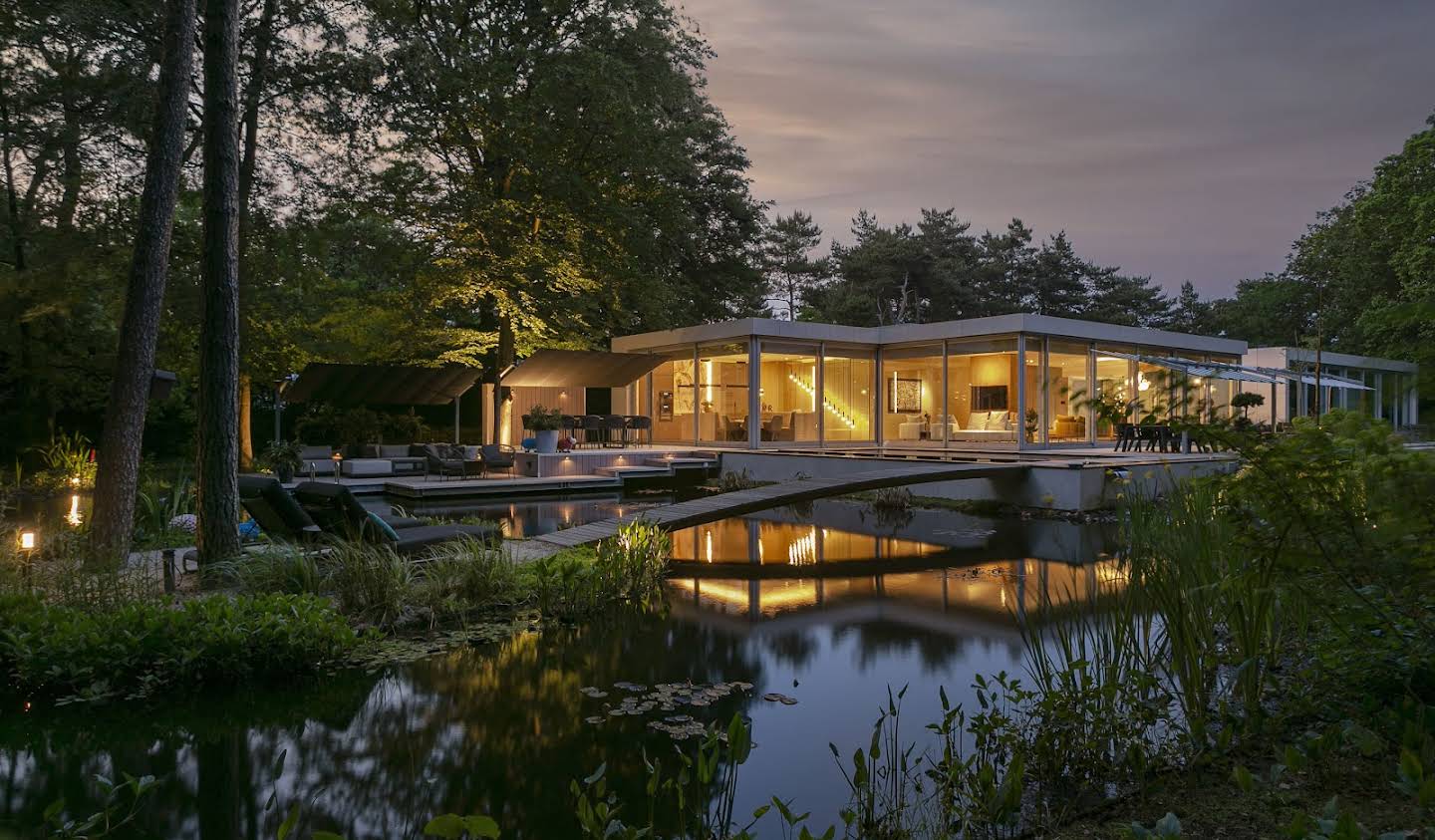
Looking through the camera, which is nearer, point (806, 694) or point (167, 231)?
point (806, 694)

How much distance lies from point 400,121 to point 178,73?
7987 mm

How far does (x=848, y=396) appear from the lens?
2034 centimetres

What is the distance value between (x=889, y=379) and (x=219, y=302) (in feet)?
53.5

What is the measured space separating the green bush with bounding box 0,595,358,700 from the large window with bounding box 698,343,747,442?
49.8ft

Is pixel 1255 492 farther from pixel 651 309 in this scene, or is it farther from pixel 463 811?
pixel 651 309

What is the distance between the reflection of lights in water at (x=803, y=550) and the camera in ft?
28.0

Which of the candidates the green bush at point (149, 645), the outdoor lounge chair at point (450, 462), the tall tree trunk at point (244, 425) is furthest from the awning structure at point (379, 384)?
the green bush at point (149, 645)

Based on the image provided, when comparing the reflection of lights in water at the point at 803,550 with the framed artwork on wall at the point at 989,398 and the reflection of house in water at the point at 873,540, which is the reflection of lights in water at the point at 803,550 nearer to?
the reflection of house in water at the point at 873,540

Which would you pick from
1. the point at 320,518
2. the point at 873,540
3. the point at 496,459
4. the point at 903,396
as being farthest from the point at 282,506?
the point at 903,396

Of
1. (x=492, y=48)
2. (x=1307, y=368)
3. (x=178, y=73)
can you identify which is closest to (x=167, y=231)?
(x=178, y=73)

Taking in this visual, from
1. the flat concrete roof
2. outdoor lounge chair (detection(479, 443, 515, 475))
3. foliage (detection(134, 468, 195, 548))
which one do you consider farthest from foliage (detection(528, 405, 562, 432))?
foliage (detection(134, 468, 195, 548))

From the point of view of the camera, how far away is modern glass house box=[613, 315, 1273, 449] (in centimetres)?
1816

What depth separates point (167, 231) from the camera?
23.1 feet

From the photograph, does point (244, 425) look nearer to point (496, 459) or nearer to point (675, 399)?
point (496, 459)
